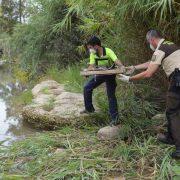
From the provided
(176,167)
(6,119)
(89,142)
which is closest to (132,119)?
(89,142)

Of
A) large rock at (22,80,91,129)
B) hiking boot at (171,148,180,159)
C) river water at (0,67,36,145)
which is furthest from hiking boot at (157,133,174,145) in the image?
river water at (0,67,36,145)

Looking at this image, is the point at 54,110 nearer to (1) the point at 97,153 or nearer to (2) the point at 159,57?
(1) the point at 97,153

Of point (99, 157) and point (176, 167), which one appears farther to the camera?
point (99, 157)

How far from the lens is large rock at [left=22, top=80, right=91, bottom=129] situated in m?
7.98

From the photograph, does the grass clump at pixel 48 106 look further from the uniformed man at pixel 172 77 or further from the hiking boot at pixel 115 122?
the uniformed man at pixel 172 77

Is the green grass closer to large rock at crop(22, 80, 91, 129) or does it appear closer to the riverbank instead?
the riverbank

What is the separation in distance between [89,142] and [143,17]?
2.28 m

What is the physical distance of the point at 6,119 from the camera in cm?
997

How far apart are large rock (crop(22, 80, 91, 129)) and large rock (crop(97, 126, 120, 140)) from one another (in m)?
1.06

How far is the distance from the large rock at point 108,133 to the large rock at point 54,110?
1.06 metres

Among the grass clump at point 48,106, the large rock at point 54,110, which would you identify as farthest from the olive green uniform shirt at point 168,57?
the grass clump at point 48,106

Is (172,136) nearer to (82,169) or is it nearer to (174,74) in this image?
(174,74)

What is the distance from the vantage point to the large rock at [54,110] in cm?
798

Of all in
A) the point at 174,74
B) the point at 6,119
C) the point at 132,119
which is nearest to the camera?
the point at 174,74
